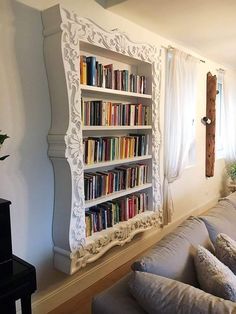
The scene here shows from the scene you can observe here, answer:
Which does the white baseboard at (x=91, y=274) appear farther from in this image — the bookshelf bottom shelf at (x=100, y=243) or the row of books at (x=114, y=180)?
the row of books at (x=114, y=180)

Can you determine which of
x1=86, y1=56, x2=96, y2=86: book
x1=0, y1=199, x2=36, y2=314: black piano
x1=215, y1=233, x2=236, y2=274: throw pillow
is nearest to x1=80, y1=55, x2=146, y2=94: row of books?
x1=86, y1=56, x2=96, y2=86: book

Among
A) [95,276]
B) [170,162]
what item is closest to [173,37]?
[170,162]

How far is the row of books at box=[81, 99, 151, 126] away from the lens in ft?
7.33

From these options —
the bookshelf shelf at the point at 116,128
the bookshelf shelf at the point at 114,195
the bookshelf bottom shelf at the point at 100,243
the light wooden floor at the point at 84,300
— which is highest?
the bookshelf shelf at the point at 116,128

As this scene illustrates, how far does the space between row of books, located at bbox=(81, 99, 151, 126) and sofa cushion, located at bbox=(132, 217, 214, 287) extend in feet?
3.71

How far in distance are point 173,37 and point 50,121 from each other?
6.91 feet

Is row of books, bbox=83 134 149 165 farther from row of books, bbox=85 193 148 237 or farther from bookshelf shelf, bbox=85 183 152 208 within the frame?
row of books, bbox=85 193 148 237

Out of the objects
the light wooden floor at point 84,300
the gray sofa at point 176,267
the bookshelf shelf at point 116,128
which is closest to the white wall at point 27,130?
the light wooden floor at point 84,300

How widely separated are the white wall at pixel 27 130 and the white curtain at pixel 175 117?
4.74 feet

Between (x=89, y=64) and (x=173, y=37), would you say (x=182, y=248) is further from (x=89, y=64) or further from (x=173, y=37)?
(x=173, y=37)

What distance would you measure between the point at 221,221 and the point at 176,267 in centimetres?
80

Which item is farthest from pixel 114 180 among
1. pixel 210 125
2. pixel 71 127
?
pixel 210 125

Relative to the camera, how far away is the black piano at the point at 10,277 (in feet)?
4.36

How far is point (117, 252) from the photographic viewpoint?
110 inches
